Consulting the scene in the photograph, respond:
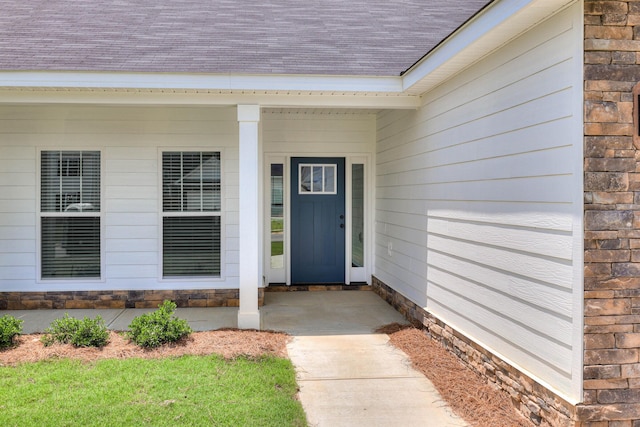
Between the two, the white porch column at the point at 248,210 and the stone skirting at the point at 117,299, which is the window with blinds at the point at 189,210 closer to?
the stone skirting at the point at 117,299

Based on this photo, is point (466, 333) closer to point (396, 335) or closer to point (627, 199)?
point (396, 335)

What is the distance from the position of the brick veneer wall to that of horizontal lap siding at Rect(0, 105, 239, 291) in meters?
4.83

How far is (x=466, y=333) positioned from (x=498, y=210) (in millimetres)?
1196

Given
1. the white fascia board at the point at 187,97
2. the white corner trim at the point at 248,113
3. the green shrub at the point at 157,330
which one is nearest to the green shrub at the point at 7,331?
the green shrub at the point at 157,330

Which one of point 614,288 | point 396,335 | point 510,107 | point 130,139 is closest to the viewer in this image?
point 614,288

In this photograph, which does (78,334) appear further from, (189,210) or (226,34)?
(226,34)

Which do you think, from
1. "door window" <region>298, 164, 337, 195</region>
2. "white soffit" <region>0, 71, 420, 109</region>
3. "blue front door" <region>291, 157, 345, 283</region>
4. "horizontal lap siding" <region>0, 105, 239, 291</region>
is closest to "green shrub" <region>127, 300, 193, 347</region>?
"horizontal lap siding" <region>0, 105, 239, 291</region>

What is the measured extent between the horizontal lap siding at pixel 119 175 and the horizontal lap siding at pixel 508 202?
2726mm

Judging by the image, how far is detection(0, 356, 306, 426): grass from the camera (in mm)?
3330

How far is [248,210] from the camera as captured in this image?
554cm

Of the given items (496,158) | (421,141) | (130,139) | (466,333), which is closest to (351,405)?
(466,333)

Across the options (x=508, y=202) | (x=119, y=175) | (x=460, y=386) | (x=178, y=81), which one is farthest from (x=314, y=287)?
(x=508, y=202)

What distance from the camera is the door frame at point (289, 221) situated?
7.89 meters

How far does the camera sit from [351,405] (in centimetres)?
373
